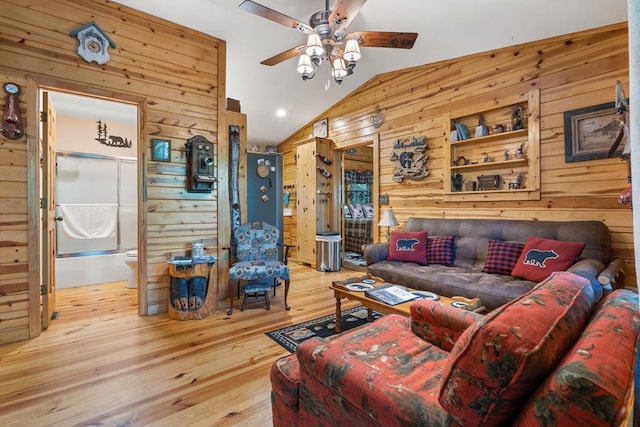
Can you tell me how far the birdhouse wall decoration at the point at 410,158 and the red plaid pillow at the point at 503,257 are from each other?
1.49m

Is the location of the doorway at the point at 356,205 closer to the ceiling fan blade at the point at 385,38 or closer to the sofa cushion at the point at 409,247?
the sofa cushion at the point at 409,247

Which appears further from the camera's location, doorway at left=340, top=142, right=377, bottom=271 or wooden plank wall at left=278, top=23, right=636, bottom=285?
doorway at left=340, top=142, right=377, bottom=271

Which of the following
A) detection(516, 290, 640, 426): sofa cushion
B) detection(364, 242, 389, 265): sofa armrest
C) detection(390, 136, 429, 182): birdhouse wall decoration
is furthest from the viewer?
detection(390, 136, 429, 182): birdhouse wall decoration

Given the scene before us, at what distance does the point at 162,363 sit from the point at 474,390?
85.5 inches

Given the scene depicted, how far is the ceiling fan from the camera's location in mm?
2360

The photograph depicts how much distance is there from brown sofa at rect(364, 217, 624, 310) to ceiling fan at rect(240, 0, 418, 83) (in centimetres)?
206

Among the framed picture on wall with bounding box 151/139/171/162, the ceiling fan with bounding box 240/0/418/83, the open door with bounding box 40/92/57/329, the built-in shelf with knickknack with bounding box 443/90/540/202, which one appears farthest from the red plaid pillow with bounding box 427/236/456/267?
the open door with bounding box 40/92/57/329

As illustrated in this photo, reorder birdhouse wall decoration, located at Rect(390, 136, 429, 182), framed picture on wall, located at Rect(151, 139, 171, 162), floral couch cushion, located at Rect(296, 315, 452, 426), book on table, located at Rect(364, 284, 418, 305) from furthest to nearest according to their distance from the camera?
birdhouse wall decoration, located at Rect(390, 136, 429, 182)
framed picture on wall, located at Rect(151, 139, 171, 162)
book on table, located at Rect(364, 284, 418, 305)
floral couch cushion, located at Rect(296, 315, 452, 426)

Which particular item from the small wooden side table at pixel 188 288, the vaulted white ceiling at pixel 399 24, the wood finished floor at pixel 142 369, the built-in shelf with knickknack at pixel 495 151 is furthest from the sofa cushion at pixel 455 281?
the vaulted white ceiling at pixel 399 24

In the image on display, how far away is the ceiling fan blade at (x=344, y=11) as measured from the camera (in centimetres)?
224

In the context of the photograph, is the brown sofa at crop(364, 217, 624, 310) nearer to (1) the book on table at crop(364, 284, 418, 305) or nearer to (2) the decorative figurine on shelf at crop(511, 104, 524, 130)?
(1) the book on table at crop(364, 284, 418, 305)

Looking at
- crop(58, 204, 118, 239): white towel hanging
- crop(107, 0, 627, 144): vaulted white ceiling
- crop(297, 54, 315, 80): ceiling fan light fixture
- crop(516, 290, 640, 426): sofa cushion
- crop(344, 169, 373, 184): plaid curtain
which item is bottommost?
crop(516, 290, 640, 426): sofa cushion

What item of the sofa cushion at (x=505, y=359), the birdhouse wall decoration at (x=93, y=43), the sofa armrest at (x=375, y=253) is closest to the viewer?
the sofa cushion at (x=505, y=359)

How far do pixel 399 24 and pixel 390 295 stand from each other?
9.30 feet
